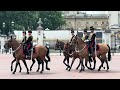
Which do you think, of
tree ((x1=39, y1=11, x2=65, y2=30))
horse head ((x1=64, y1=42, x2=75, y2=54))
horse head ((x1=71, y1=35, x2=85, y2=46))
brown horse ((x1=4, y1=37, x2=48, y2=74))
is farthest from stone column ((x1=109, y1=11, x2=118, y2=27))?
brown horse ((x1=4, y1=37, x2=48, y2=74))

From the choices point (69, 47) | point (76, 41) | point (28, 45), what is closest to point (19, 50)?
point (28, 45)

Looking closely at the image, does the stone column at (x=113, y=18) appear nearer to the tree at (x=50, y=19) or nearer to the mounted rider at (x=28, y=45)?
the tree at (x=50, y=19)

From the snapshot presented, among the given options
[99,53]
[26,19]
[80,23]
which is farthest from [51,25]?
[99,53]

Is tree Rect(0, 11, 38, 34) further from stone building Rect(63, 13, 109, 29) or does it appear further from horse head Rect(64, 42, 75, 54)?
horse head Rect(64, 42, 75, 54)

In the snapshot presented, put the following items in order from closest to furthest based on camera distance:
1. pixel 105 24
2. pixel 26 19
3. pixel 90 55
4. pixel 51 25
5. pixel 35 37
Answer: pixel 90 55 → pixel 35 37 → pixel 26 19 → pixel 51 25 → pixel 105 24

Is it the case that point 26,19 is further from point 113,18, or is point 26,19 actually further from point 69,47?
point 69,47

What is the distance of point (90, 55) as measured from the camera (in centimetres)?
1723

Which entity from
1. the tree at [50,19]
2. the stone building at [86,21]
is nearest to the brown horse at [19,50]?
the tree at [50,19]

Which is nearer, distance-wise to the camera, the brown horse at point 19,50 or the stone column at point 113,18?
the brown horse at point 19,50

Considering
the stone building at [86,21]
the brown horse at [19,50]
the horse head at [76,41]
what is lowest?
the brown horse at [19,50]

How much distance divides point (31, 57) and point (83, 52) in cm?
229

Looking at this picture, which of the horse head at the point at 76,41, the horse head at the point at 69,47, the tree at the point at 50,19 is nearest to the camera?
the horse head at the point at 76,41
